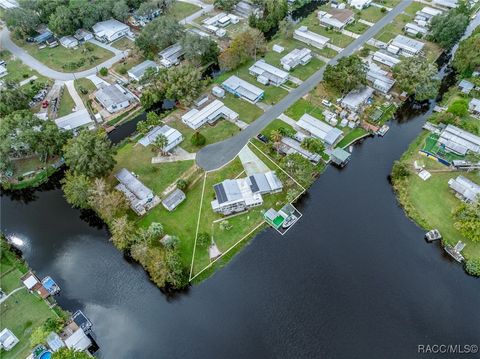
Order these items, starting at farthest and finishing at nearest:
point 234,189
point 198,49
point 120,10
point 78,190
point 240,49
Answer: point 120,10 < point 240,49 < point 198,49 < point 234,189 < point 78,190

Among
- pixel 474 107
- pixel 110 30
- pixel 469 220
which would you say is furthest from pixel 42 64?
pixel 474 107

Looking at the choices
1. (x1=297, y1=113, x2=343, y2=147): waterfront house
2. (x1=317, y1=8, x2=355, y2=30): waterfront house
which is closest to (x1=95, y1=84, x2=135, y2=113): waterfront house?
(x1=297, y1=113, x2=343, y2=147): waterfront house

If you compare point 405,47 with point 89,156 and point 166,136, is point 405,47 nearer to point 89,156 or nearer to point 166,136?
point 166,136

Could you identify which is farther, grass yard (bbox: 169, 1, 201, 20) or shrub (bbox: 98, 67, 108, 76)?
grass yard (bbox: 169, 1, 201, 20)

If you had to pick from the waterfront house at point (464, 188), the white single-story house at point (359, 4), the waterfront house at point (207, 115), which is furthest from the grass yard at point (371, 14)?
the waterfront house at point (464, 188)

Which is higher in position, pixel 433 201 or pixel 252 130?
pixel 433 201

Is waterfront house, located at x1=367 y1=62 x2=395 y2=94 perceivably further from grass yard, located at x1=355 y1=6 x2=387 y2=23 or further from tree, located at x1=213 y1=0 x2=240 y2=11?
tree, located at x1=213 y1=0 x2=240 y2=11
